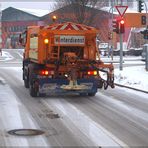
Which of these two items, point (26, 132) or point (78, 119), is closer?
point (26, 132)

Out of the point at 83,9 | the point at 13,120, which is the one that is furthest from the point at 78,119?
the point at 83,9

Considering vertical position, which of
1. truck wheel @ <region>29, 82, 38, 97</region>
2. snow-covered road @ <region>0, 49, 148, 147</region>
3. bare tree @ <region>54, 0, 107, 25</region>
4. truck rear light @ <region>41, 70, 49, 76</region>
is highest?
bare tree @ <region>54, 0, 107, 25</region>

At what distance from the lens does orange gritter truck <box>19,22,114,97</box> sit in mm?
16875

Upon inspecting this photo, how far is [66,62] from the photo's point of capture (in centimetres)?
1695

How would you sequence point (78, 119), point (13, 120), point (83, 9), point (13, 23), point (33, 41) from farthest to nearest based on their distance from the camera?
1. point (13, 23)
2. point (83, 9)
3. point (33, 41)
4. point (78, 119)
5. point (13, 120)

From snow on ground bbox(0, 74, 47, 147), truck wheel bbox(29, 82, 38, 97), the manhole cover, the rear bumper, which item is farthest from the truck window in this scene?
the manhole cover

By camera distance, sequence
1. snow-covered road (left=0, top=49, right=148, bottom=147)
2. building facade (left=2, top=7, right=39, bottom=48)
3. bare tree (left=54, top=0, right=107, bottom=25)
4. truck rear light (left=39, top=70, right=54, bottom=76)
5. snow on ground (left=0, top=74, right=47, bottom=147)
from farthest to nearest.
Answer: building facade (left=2, top=7, right=39, bottom=48) < bare tree (left=54, top=0, right=107, bottom=25) < truck rear light (left=39, top=70, right=54, bottom=76) < snow-covered road (left=0, top=49, right=148, bottom=147) < snow on ground (left=0, top=74, right=47, bottom=147)

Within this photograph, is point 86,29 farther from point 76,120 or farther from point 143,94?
point 76,120

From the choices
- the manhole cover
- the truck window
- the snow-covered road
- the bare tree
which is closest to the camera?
the snow-covered road

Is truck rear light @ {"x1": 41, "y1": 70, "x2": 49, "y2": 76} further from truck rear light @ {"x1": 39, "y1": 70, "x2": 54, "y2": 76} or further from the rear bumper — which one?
the rear bumper

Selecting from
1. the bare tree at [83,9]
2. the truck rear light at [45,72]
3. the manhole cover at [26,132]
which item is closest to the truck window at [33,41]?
the truck rear light at [45,72]

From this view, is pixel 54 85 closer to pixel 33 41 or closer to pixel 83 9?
pixel 33 41

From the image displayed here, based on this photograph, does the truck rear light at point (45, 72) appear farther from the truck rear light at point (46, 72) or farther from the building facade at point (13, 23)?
the building facade at point (13, 23)

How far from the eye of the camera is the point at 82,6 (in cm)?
5072
